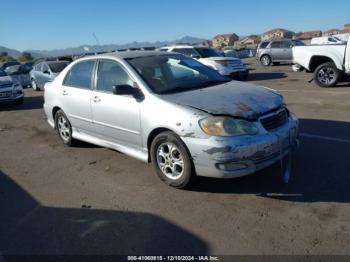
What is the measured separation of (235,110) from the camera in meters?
4.27

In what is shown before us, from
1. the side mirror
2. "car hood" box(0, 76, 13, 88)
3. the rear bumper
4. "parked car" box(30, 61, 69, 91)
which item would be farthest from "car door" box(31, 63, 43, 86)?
the side mirror

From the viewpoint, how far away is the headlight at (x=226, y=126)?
414 cm

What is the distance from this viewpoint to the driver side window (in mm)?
5301

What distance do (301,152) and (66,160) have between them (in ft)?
12.2

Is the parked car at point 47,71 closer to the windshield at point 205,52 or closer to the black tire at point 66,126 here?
the windshield at point 205,52

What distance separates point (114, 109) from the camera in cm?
529

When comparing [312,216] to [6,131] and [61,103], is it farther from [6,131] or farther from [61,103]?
[6,131]

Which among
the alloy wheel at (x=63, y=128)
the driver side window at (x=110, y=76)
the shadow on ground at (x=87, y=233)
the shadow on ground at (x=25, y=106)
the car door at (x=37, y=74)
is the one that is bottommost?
the shadow on ground at (x=25, y=106)

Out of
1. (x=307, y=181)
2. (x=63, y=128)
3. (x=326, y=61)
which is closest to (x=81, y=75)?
(x=63, y=128)

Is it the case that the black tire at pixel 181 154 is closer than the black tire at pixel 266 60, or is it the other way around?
the black tire at pixel 181 154

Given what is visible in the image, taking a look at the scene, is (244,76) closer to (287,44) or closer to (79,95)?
(287,44)

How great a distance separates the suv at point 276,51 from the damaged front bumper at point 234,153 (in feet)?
65.3

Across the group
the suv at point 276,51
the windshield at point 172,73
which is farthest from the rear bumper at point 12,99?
the suv at point 276,51

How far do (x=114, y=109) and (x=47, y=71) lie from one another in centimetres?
1206
